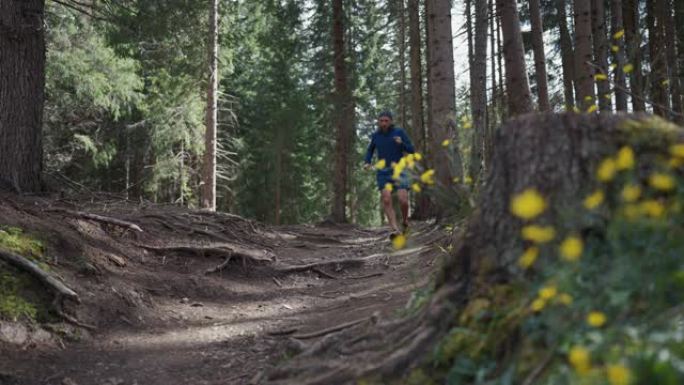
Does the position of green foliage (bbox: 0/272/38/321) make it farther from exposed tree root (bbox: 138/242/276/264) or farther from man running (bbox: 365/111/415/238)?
man running (bbox: 365/111/415/238)

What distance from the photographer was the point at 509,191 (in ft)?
8.41

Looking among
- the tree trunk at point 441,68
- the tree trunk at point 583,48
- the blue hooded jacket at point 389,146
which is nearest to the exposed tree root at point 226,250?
the blue hooded jacket at point 389,146

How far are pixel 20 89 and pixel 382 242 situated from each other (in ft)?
20.2

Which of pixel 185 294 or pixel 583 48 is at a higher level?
pixel 583 48

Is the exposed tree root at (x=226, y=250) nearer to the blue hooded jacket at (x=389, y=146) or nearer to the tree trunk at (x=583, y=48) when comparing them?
the blue hooded jacket at (x=389, y=146)

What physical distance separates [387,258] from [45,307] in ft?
15.3

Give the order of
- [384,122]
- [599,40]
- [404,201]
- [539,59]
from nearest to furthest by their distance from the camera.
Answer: [384,122] → [404,201] → [599,40] → [539,59]

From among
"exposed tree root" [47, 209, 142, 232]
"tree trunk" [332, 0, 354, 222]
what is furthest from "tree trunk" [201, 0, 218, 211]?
"exposed tree root" [47, 209, 142, 232]

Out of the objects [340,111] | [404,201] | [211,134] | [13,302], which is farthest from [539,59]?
[13,302]

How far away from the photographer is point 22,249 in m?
4.96

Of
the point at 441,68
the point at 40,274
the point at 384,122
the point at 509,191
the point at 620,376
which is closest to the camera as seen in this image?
the point at 620,376

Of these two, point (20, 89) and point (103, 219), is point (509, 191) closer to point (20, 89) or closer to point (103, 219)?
point (103, 219)

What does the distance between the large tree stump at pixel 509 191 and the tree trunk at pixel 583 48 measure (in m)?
6.17

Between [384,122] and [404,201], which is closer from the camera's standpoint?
[384,122]
